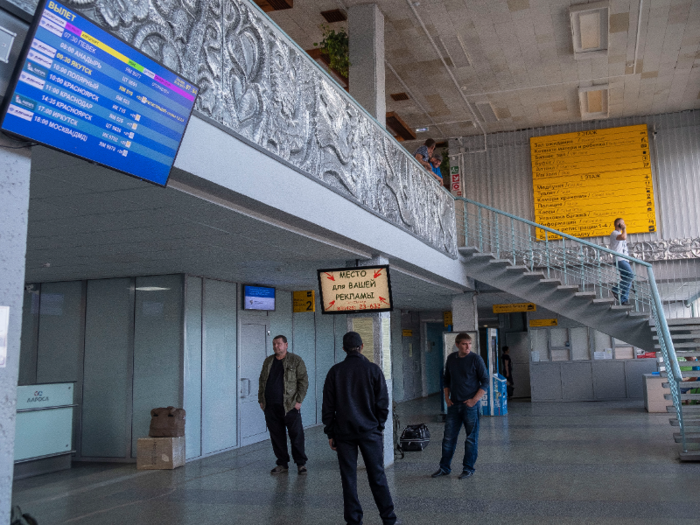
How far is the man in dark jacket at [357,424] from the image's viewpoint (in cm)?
509

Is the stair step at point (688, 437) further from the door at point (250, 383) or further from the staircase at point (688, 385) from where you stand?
the door at point (250, 383)

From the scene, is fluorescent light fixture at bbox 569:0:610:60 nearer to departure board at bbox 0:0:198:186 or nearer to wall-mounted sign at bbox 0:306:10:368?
departure board at bbox 0:0:198:186

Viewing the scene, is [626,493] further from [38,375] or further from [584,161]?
[584,161]

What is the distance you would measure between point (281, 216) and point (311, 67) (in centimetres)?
157

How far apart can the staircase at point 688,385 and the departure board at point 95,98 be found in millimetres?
6947

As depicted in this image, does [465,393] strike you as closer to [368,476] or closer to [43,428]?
[368,476]

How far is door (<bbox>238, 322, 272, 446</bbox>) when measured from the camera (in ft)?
36.3

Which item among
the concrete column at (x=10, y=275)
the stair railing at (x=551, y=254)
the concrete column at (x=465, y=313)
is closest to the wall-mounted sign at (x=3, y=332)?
the concrete column at (x=10, y=275)

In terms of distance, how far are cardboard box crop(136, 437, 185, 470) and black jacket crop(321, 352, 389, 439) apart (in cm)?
420

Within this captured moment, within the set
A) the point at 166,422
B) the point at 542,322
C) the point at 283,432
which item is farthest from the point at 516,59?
the point at 166,422

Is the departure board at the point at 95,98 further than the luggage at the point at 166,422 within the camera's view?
No

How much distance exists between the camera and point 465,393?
7.19 meters

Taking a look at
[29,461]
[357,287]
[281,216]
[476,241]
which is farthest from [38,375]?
[476,241]

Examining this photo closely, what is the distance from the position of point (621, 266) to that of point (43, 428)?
31.7 feet
